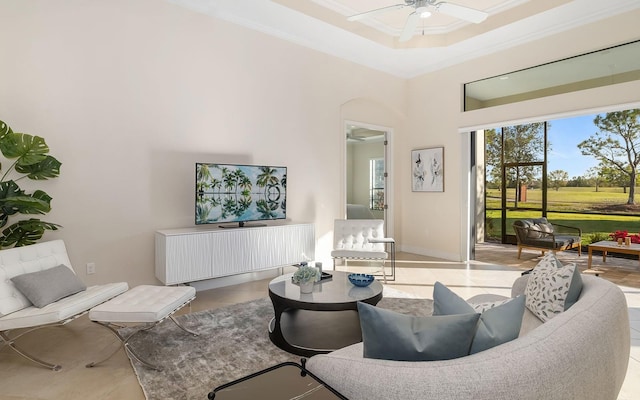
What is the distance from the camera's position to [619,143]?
23.5 ft

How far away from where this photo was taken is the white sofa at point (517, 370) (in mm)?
1068

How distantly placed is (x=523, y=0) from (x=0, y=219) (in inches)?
241

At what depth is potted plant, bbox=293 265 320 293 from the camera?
3027mm

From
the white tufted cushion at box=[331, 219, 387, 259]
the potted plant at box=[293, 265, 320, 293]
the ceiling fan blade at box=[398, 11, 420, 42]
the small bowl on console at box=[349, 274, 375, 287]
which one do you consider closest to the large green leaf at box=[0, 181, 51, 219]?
the potted plant at box=[293, 265, 320, 293]

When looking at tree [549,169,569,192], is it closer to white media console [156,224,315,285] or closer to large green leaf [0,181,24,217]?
white media console [156,224,315,285]

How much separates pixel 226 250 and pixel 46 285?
1.82 meters

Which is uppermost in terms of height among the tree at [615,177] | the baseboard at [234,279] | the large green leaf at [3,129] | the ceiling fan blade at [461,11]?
the ceiling fan blade at [461,11]

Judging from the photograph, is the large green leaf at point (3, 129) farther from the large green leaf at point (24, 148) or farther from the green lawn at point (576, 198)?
the green lawn at point (576, 198)

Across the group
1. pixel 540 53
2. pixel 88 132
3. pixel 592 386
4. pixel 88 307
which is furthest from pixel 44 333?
pixel 540 53

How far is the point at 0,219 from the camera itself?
3115 mm

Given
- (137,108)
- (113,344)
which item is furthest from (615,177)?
(113,344)

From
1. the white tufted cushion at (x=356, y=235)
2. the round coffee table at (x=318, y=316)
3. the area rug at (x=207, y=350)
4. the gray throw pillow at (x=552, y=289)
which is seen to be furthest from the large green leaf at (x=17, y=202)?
the gray throw pillow at (x=552, y=289)

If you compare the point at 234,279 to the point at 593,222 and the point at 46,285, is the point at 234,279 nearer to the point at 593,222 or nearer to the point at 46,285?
the point at 46,285

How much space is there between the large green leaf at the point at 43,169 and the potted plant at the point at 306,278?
241 centimetres
